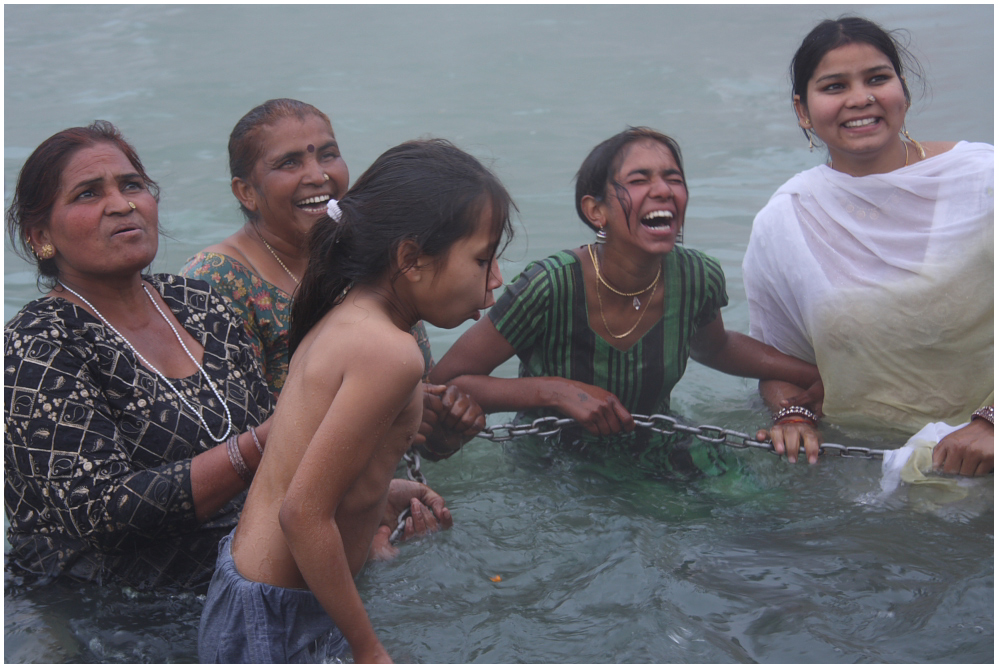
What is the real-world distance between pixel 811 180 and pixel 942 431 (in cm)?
116

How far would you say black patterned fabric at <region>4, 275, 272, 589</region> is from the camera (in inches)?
102

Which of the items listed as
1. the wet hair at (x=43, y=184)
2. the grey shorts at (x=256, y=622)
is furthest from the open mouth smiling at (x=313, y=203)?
the grey shorts at (x=256, y=622)

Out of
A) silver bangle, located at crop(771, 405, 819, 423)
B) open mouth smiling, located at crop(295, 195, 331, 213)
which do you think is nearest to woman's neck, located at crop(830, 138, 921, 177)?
silver bangle, located at crop(771, 405, 819, 423)

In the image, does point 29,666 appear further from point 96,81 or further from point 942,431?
point 96,81

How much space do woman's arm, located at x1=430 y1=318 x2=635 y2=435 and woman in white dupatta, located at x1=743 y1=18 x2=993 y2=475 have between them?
65cm

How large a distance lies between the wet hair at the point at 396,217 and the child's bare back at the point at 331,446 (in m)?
0.08

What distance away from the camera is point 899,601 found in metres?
3.10

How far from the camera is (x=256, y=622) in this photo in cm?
239

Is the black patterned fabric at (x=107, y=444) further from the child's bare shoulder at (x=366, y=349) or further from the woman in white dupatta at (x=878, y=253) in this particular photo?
the woman in white dupatta at (x=878, y=253)

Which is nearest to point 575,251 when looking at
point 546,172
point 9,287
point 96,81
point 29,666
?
point 29,666

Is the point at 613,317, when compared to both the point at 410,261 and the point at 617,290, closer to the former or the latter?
the point at 617,290

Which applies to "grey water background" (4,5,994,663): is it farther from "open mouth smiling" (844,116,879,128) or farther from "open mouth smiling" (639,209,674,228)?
"open mouth smiling" (844,116,879,128)

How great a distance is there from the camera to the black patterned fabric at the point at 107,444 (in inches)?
102

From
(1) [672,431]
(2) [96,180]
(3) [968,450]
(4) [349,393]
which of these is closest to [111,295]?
(2) [96,180]
